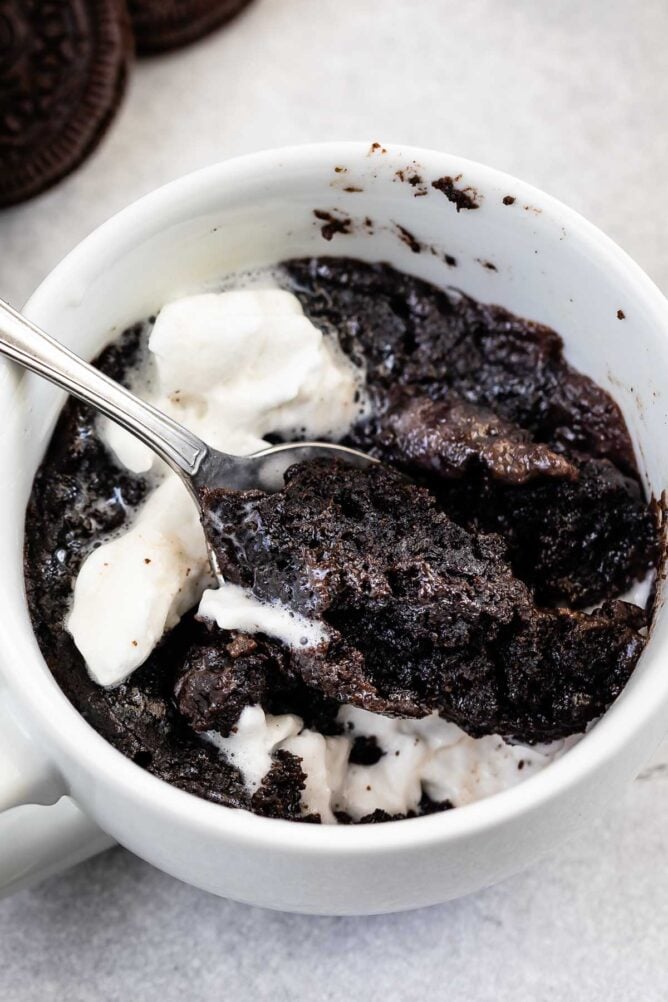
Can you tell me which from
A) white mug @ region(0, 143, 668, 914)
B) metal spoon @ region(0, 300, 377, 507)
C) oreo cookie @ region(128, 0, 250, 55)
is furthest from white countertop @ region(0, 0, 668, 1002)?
metal spoon @ region(0, 300, 377, 507)

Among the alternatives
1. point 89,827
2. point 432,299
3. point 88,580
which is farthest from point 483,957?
point 432,299

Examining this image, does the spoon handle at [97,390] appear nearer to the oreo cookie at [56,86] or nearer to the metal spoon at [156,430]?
the metal spoon at [156,430]

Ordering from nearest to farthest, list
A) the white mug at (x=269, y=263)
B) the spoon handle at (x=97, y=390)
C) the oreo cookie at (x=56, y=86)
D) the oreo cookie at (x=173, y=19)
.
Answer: the white mug at (x=269, y=263), the spoon handle at (x=97, y=390), the oreo cookie at (x=56, y=86), the oreo cookie at (x=173, y=19)

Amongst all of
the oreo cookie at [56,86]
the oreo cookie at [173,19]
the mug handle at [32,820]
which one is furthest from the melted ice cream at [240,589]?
the oreo cookie at [173,19]

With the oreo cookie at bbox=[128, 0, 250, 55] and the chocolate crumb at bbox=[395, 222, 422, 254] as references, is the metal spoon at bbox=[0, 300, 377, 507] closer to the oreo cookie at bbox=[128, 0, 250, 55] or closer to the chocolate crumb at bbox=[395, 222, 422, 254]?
the chocolate crumb at bbox=[395, 222, 422, 254]

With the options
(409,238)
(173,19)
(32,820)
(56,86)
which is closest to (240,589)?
(32,820)

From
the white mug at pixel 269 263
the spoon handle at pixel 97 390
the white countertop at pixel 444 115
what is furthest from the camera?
the white countertop at pixel 444 115

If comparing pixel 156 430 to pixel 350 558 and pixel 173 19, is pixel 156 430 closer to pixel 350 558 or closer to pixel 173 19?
pixel 350 558
